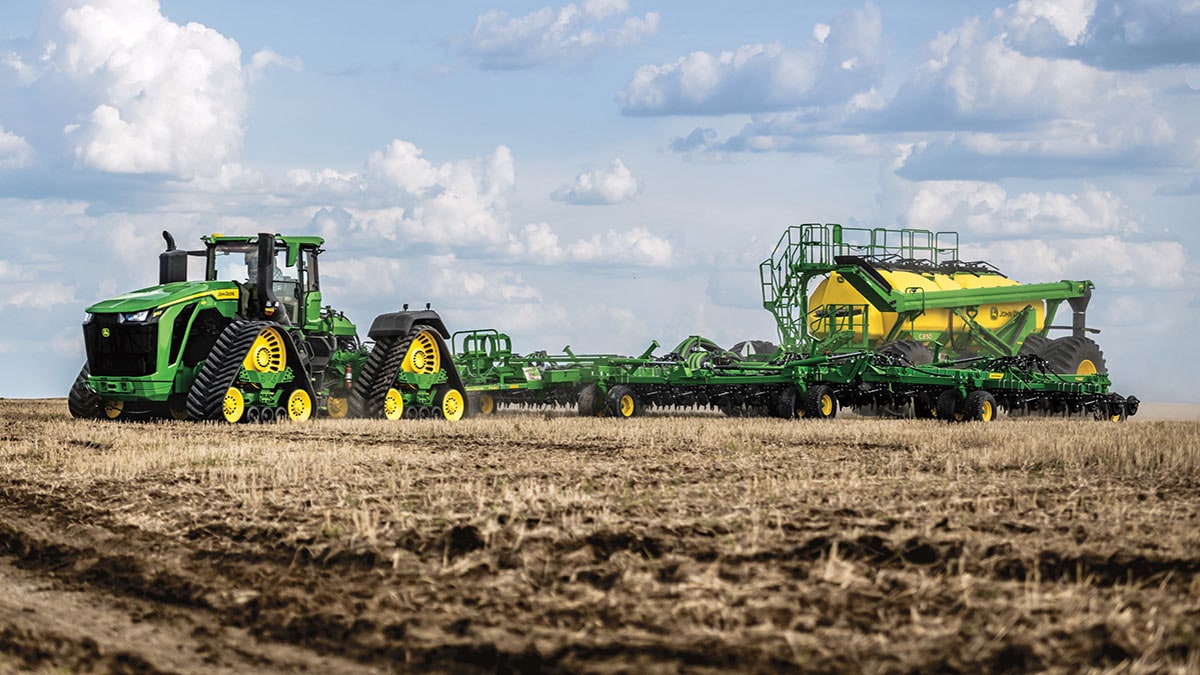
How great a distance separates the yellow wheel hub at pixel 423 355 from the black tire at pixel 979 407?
7.89 m

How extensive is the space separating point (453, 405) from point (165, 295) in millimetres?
4896

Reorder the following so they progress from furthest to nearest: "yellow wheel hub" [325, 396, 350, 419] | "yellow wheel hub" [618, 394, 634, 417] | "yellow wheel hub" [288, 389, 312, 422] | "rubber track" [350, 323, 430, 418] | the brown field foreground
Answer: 1. "yellow wheel hub" [618, 394, 634, 417]
2. "yellow wheel hub" [325, 396, 350, 419]
3. "rubber track" [350, 323, 430, 418]
4. "yellow wheel hub" [288, 389, 312, 422]
5. the brown field foreground

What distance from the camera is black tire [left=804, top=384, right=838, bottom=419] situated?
2058 cm

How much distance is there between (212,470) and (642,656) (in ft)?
22.3

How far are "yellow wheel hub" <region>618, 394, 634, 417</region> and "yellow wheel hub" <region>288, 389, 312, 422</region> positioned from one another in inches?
201

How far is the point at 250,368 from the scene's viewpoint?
730 inches

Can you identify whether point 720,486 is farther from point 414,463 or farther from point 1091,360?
point 1091,360

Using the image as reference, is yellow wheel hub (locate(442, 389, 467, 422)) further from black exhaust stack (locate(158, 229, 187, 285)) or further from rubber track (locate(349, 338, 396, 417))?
black exhaust stack (locate(158, 229, 187, 285))

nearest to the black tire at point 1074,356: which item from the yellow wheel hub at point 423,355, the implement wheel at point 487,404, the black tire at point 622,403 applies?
the black tire at point 622,403

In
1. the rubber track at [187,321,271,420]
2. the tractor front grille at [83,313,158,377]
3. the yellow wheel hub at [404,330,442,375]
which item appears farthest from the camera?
the yellow wheel hub at [404,330,442,375]

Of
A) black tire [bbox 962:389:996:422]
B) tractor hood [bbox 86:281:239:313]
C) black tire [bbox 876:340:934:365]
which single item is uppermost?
tractor hood [bbox 86:281:239:313]

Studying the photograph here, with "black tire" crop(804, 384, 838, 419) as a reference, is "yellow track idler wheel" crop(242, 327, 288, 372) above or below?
above

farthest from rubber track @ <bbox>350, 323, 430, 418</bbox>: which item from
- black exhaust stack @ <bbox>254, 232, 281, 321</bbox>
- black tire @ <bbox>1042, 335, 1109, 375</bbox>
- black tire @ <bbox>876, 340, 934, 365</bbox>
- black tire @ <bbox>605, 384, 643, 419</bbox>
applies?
black tire @ <bbox>1042, 335, 1109, 375</bbox>

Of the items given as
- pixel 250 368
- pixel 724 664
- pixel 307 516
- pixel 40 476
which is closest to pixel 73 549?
pixel 307 516
